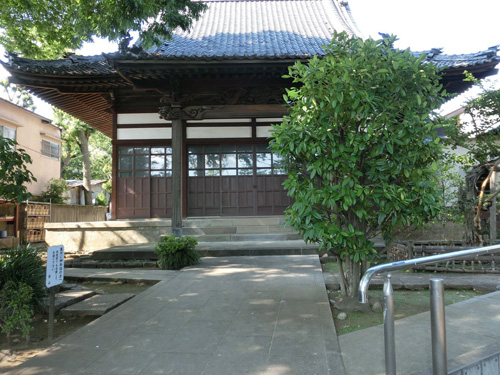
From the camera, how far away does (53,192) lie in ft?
63.1

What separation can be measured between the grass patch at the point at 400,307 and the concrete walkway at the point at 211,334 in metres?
0.25

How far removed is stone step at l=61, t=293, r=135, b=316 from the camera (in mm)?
4656

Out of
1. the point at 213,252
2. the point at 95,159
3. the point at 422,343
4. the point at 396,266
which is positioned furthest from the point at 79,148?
the point at 396,266

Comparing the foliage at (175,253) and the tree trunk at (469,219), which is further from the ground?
the tree trunk at (469,219)

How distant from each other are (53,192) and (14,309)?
17490mm

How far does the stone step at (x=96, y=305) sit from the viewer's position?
4656mm

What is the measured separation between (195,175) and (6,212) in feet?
35.9

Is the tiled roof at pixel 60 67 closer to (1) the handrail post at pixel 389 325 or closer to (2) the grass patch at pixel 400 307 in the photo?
(2) the grass patch at pixel 400 307

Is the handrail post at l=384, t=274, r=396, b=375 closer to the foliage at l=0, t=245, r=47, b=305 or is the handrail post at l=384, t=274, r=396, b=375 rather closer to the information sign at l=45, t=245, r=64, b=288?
the information sign at l=45, t=245, r=64, b=288

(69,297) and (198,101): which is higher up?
(198,101)

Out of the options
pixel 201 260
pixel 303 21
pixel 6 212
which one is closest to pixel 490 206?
pixel 201 260

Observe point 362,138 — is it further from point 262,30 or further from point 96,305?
point 262,30

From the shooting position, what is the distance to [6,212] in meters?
15.9

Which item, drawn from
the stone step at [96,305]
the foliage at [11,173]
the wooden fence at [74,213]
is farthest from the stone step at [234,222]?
the wooden fence at [74,213]
